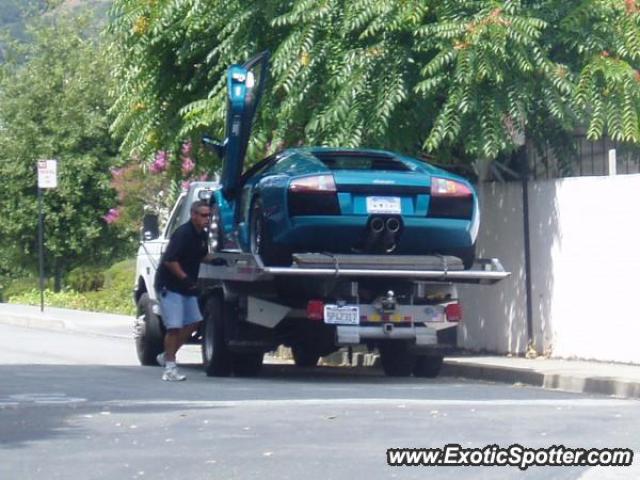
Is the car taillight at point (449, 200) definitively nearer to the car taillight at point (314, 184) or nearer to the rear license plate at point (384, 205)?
the rear license plate at point (384, 205)

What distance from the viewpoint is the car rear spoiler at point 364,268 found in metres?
13.8

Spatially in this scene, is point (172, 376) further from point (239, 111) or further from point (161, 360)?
point (239, 111)

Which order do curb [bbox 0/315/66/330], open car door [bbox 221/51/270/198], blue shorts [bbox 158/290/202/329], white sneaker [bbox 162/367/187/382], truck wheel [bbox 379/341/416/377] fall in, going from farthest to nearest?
curb [bbox 0/315/66/330] < truck wheel [bbox 379/341/416/377] < open car door [bbox 221/51/270/198] < blue shorts [bbox 158/290/202/329] < white sneaker [bbox 162/367/187/382]

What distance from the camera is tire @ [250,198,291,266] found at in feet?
46.8

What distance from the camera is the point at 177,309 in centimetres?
1497

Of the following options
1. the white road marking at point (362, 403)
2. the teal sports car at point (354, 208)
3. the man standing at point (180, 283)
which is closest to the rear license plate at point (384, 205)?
the teal sports car at point (354, 208)

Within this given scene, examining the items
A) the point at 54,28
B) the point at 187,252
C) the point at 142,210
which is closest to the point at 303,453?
the point at 187,252

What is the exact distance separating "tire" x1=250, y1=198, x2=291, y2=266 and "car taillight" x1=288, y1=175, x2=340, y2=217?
47 cm

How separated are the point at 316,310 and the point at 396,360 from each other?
2016 mm

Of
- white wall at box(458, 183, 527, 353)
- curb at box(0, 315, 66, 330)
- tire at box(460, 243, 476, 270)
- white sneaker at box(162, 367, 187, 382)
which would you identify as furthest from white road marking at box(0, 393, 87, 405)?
curb at box(0, 315, 66, 330)

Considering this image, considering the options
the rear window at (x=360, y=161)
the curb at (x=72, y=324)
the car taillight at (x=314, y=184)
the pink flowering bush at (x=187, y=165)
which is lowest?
the curb at (x=72, y=324)

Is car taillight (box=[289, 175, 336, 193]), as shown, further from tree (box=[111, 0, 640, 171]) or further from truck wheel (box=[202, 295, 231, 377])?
tree (box=[111, 0, 640, 171])

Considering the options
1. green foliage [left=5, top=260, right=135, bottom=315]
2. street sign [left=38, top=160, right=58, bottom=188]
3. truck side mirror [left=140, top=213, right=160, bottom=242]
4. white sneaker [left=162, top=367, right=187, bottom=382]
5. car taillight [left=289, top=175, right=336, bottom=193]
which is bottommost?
white sneaker [left=162, top=367, right=187, bottom=382]

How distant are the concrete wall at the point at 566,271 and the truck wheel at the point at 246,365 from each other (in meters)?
3.65
